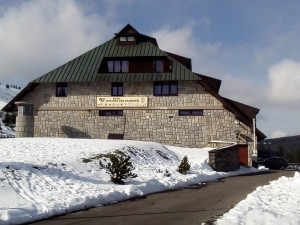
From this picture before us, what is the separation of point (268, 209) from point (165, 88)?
20.8 meters

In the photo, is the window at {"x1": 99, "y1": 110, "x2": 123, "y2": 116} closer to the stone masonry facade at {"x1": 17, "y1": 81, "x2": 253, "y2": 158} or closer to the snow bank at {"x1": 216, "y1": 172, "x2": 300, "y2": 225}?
the stone masonry facade at {"x1": 17, "y1": 81, "x2": 253, "y2": 158}

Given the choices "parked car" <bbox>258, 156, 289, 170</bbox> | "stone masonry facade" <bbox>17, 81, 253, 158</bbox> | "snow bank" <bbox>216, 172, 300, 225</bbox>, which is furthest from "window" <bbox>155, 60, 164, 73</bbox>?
"snow bank" <bbox>216, 172, 300, 225</bbox>

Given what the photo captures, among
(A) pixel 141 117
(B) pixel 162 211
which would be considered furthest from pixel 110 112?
(B) pixel 162 211

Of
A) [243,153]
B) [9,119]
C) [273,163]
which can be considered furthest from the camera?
[9,119]

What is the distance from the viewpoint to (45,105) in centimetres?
3041

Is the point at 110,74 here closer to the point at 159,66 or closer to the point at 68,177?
the point at 159,66

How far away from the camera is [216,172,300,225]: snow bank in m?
7.46

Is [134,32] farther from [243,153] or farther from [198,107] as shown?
[243,153]

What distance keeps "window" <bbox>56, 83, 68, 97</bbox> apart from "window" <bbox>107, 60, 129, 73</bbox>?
3.77 m

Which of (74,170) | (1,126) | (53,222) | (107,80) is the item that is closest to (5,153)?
(74,170)

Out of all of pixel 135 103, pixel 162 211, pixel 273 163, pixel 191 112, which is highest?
pixel 135 103

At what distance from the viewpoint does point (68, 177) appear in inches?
505

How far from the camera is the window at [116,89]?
30.0 meters

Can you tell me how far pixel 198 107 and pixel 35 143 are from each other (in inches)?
549
